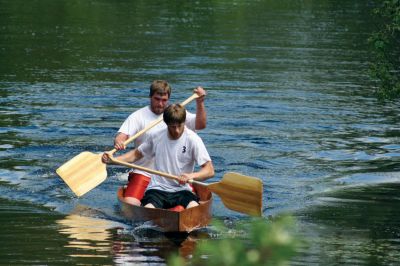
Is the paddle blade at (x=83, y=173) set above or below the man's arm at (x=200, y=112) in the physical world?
below

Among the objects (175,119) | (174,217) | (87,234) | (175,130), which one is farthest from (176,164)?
(87,234)

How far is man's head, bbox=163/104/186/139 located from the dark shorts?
0.68 meters

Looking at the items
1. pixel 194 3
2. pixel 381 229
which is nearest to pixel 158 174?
pixel 381 229

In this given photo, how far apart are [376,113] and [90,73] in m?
7.76

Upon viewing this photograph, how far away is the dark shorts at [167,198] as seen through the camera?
10477 millimetres

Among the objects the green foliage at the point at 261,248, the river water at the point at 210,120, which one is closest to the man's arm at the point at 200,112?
the river water at the point at 210,120

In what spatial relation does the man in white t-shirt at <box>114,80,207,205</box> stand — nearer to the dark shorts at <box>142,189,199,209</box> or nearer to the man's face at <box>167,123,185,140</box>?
the dark shorts at <box>142,189,199,209</box>

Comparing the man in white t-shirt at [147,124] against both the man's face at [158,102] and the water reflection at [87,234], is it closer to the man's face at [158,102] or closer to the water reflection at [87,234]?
the man's face at [158,102]

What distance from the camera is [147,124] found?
11.8 meters

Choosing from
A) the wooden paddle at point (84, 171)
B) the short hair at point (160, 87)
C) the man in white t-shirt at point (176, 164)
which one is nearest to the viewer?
the man in white t-shirt at point (176, 164)

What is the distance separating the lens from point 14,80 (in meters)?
21.7

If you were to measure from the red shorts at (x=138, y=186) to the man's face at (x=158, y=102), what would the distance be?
3.09 ft

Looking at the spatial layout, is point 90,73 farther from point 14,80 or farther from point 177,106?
point 177,106

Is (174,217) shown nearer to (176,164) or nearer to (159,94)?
(176,164)
